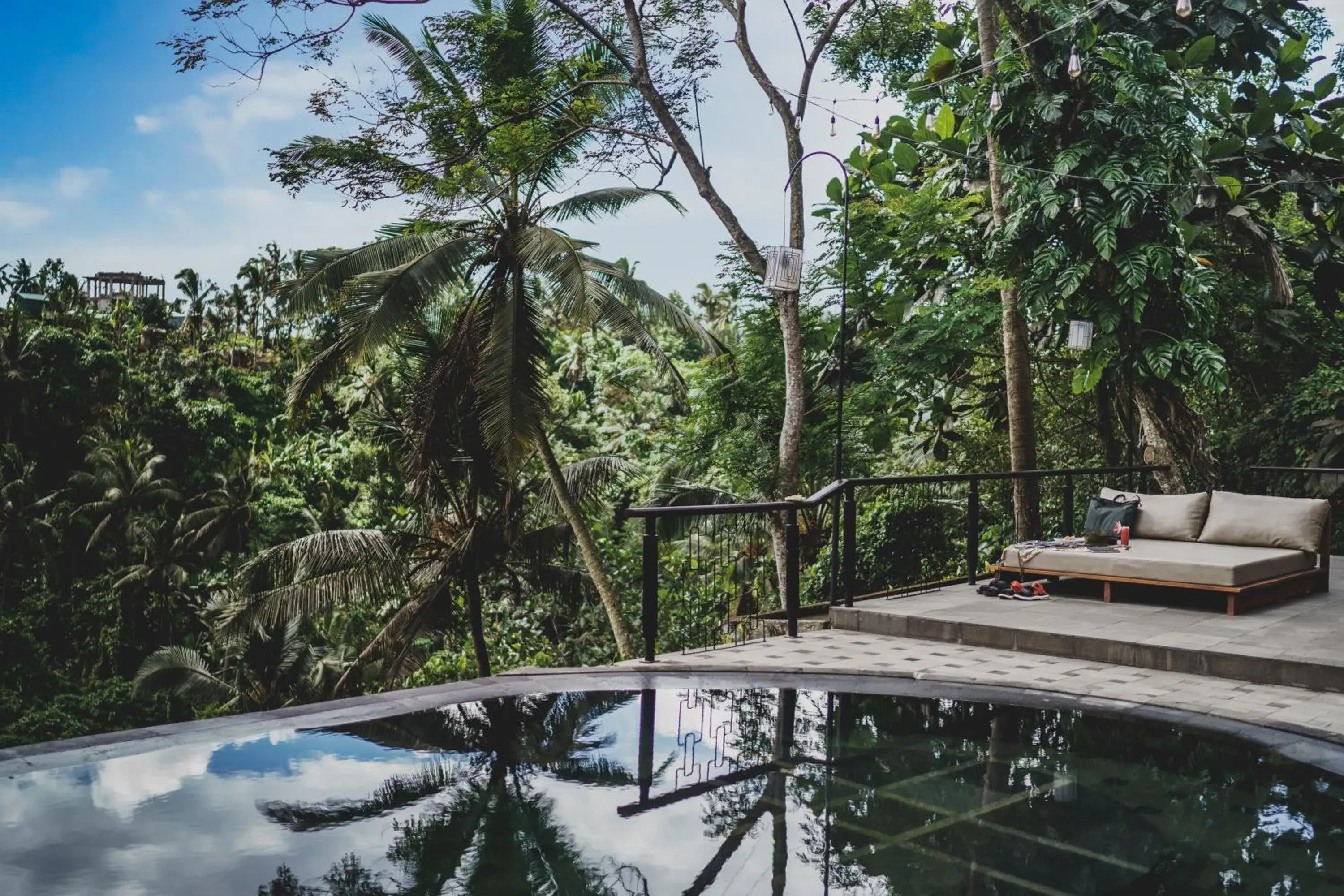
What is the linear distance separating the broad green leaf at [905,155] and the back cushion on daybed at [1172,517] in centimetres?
456

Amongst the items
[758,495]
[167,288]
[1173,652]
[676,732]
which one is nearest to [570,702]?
[676,732]

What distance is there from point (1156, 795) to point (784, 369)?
29.1ft

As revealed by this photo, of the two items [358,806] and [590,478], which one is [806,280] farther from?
[358,806]

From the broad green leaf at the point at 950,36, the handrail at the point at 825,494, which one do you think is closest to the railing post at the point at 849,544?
the handrail at the point at 825,494

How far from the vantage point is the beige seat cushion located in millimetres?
6941

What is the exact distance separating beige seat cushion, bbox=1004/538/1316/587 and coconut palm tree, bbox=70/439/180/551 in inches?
838

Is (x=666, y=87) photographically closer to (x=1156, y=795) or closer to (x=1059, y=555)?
(x=1059, y=555)

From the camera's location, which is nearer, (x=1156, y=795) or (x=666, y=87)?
(x=1156, y=795)

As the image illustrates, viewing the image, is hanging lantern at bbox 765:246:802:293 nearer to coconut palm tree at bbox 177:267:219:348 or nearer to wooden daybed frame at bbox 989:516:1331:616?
wooden daybed frame at bbox 989:516:1331:616

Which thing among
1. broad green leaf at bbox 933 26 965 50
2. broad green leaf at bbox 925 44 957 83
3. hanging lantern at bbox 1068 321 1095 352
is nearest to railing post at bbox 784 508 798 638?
hanging lantern at bbox 1068 321 1095 352

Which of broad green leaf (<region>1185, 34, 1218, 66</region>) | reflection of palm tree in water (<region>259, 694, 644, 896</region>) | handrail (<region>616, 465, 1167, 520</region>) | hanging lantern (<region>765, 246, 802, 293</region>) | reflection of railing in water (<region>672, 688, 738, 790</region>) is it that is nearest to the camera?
reflection of palm tree in water (<region>259, 694, 644, 896</region>)

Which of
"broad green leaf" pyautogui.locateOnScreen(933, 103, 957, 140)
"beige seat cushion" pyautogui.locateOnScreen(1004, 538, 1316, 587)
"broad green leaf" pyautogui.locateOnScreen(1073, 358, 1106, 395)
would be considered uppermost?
"broad green leaf" pyautogui.locateOnScreen(933, 103, 957, 140)

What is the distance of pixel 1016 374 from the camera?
9789mm

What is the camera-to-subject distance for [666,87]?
13836 millimetres
